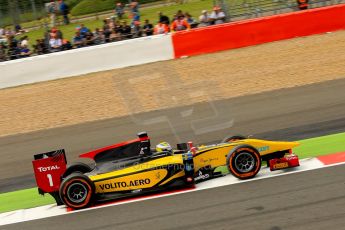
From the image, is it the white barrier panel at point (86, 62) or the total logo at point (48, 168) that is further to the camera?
the white barrier panel at point (86, 62)

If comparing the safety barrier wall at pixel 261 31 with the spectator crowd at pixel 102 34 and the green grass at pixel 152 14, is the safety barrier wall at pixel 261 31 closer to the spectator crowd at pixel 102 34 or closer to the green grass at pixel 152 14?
the spectator crowd at pixel 102 34

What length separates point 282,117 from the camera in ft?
41.8

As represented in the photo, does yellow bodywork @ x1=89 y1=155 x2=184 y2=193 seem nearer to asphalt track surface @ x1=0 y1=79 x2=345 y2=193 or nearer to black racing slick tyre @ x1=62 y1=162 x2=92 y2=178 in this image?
black racing slick tyre @ x1=62 y1=162 x2=92 y2=178

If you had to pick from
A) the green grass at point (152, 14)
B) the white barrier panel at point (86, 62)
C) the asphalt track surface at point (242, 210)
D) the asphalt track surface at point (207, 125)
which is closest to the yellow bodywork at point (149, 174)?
the asphalt track surface at point (242, 210)

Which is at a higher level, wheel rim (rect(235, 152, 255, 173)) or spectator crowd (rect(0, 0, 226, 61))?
spectator crowd (rect(0, 0, 226, 61))

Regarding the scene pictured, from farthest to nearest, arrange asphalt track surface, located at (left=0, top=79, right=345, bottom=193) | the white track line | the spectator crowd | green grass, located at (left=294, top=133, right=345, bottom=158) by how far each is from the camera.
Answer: the spectator crowd
asphalt track surface, located at (left=0, top=79, right=345, bottom=193)
green grass, located at (left=294, top=133, right=345, bottom=158)
the white track line

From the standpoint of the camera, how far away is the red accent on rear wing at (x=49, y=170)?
883 centimetres

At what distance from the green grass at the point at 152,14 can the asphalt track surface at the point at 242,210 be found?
12076 mm

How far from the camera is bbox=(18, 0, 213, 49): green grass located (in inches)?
786

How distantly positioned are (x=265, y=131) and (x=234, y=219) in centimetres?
474

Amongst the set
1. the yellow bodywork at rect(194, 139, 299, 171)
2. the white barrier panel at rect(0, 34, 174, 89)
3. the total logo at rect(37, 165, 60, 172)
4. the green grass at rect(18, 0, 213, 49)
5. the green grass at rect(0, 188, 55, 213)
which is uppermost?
the green grass at rect(18, 0, 213, 49)

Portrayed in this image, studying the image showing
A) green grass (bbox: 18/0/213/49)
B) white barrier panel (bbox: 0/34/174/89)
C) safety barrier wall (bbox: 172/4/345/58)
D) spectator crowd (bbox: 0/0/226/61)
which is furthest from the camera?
green grass (bbox: 18/0/213/49)

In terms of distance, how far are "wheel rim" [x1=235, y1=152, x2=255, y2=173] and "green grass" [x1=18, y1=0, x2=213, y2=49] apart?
39.0ft

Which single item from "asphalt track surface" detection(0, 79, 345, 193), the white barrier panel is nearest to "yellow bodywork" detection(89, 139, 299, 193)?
"asphalt track surface" detection(0, 79, 345, 193)
